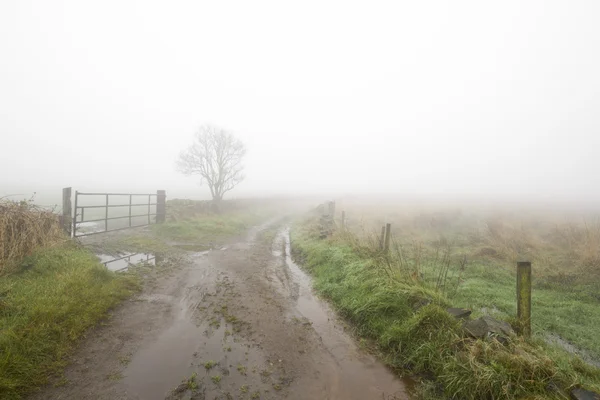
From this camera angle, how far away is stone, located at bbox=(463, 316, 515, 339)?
13.8 feet

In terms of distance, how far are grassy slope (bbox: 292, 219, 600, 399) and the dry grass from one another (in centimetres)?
774

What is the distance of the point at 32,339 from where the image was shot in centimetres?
412

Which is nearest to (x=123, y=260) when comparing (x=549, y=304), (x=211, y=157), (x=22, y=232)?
(x=22, y=232)

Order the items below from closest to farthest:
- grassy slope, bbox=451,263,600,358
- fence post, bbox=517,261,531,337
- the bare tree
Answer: fence post, bbox=517,261,531,337, grassy slope, bbox=451,263,600,358, the bare tree

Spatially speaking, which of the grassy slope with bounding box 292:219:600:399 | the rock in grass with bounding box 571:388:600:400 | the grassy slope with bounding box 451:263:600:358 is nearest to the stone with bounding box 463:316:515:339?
the grassy slope with bounding box 292:219:600:399

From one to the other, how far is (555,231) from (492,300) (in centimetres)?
1072

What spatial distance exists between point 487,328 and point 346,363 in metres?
2.32

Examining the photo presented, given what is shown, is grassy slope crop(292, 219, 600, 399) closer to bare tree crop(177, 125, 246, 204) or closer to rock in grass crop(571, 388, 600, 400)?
rock in grass crop(571, 388, 600, 400)

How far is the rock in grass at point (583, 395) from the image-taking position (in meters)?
3.01

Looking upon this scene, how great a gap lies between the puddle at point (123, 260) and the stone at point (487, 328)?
31.2ft

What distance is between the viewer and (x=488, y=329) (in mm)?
4230

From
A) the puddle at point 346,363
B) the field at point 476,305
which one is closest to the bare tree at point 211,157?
the field at point 476,305

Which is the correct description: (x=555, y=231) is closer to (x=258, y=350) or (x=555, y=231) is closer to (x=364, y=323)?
(x=364, y=323)

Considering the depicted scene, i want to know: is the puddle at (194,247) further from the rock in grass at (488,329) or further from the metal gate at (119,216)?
the rock in grass at (488,329)
